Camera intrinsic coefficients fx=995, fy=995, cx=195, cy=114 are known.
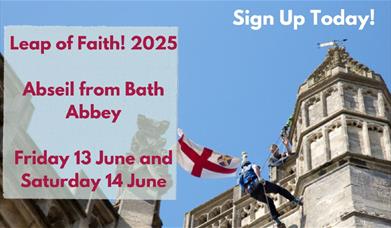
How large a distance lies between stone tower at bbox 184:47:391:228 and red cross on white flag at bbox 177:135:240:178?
631 millimetres

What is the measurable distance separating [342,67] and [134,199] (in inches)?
207

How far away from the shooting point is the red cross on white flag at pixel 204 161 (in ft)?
59.4

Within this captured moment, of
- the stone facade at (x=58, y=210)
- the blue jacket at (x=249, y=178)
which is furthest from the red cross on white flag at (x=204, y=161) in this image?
the stone facade at (x=58, y=210)

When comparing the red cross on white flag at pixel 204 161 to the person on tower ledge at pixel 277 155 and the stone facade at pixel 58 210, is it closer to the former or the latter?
the person on tower ledge at pixel 277 155

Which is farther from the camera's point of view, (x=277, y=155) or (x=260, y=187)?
(x=277, y=155)

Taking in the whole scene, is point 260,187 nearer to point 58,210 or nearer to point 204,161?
point 204,161


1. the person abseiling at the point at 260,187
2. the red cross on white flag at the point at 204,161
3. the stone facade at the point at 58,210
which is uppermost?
the red cross on white flag at the point at 204,161

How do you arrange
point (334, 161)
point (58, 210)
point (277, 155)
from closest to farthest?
1. point (58, 210)
2. point (334, 161)
3. point (277, 155)

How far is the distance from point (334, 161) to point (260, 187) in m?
1.17

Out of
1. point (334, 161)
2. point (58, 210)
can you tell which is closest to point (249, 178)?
point (334, 161)

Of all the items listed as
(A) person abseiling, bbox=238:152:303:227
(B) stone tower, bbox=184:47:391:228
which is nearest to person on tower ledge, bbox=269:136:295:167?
(B) stone tower, bbox=184:47:391:228

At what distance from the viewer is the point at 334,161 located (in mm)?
14742

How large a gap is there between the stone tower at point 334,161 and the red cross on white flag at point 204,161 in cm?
63

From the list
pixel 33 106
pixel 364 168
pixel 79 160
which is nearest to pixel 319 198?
pixel 364 168
